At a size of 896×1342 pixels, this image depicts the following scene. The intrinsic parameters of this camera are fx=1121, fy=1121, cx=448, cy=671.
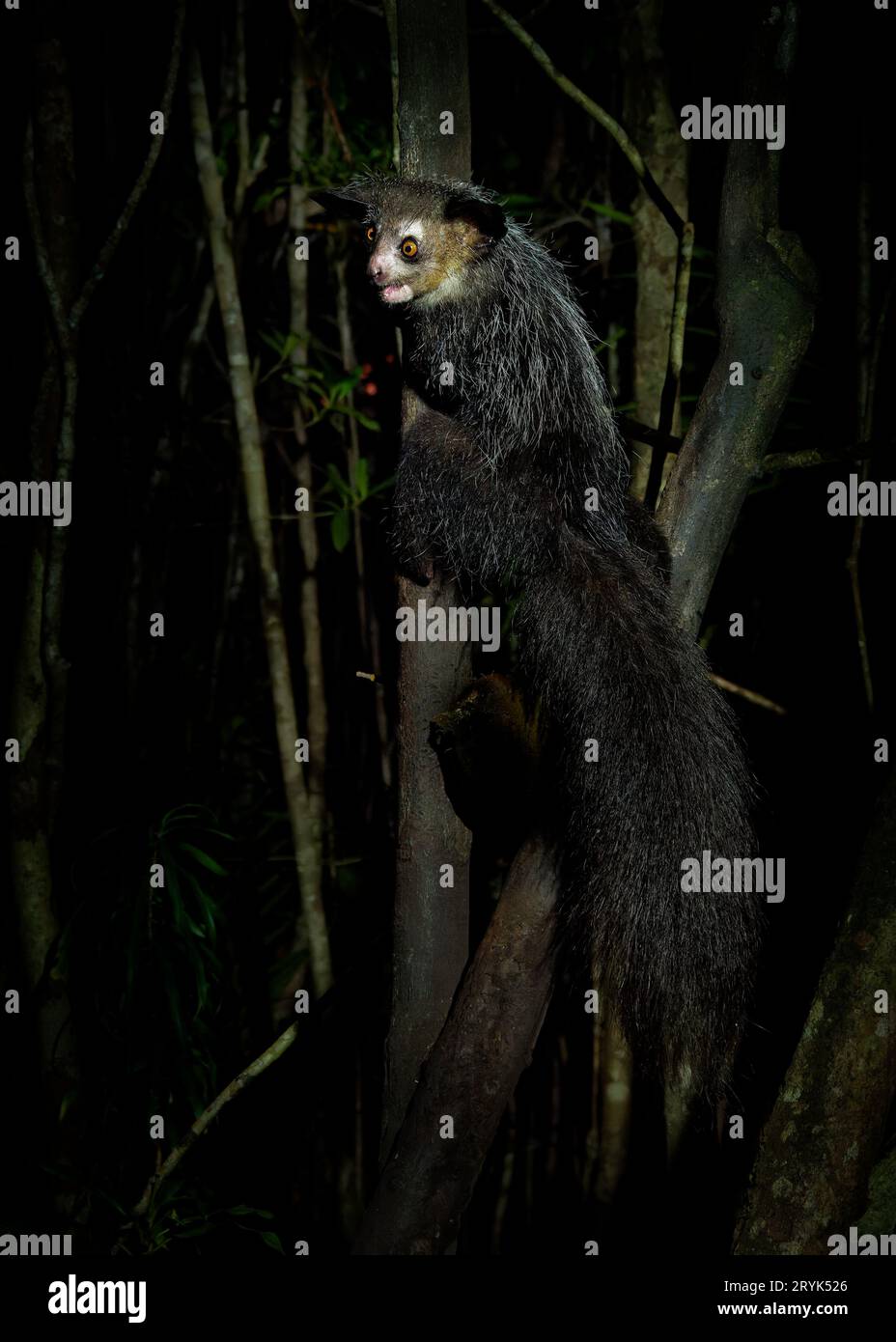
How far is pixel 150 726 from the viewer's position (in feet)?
13.1

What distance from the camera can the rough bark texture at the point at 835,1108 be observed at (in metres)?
2.26

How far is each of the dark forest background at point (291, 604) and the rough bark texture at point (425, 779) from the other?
35.4 inches

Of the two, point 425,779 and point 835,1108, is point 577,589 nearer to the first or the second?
point 425,779

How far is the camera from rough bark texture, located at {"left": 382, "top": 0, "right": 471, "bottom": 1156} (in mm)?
2254

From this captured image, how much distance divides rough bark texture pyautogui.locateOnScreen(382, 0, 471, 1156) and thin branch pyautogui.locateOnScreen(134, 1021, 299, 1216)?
365mm

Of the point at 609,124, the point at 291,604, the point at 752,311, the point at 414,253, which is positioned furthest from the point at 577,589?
the point at 291,604

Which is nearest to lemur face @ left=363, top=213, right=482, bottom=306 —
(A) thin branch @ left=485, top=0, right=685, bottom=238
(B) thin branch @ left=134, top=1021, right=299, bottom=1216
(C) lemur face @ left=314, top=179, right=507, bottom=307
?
(C) lemur face @ left=314, top=179, right=507, bottom=307

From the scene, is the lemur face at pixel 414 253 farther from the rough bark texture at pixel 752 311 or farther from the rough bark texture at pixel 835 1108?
the rough bark texture at pixel 835 1108

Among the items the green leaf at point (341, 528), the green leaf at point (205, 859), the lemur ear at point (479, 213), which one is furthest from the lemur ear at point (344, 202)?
the green leaf at point (205, 859)

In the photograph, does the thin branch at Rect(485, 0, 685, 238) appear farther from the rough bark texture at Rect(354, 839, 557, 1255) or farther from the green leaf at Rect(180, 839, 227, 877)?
the green leaf at Rect(180, 839, 227, 877)

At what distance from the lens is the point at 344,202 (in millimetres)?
2682

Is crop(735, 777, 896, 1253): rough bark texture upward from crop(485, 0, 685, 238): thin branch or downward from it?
downward

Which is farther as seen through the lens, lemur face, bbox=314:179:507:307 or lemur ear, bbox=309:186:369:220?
lemur ear, bbox=309:186:369:220
